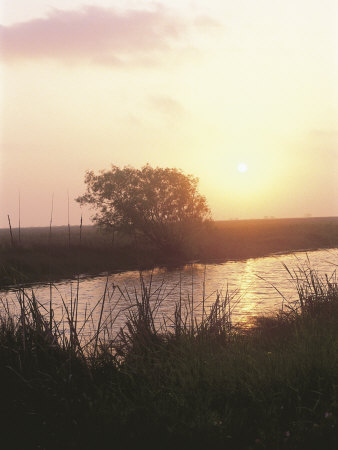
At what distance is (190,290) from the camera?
86.6ft

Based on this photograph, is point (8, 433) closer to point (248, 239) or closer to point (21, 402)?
point (21, 402)

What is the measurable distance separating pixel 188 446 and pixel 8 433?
104 inches

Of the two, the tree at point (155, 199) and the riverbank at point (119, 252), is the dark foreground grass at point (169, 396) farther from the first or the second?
the tree at point (155, 199)

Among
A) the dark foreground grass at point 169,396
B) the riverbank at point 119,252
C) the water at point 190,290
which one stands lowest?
the water at point 190,290

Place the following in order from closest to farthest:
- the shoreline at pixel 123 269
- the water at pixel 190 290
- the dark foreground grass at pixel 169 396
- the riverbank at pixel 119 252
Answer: the dark foreground grass at pixel 169 396, the water at pixel 190 290, the shoreline at pixel 123 269, the riverbank at pixel 119 252

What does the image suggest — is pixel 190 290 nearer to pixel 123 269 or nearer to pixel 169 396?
pixel 123 269

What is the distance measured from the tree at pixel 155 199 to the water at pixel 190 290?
183 inches

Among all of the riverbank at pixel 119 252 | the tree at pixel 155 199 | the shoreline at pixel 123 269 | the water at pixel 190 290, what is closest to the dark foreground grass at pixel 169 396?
the water at pixel 190 290

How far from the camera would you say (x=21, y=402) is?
791 centimetres

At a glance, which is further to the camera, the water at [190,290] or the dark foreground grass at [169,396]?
the water at [190,290]

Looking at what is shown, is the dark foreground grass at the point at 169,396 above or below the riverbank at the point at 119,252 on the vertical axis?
below

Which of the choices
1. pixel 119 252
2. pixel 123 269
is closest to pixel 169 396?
pixel 123 269

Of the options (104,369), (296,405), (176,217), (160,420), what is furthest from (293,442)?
(176,217)

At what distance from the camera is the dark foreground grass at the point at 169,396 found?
21.2 ft
